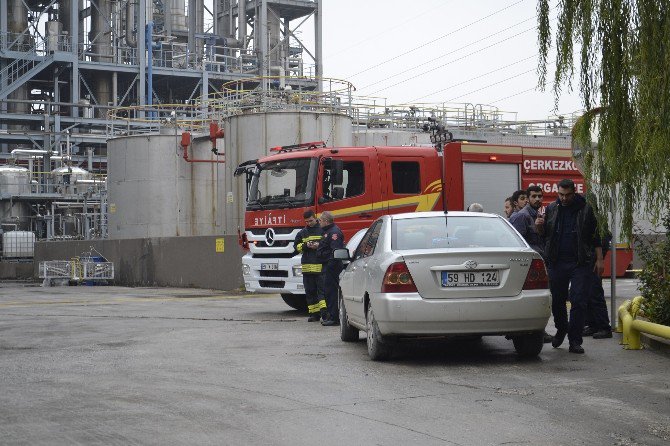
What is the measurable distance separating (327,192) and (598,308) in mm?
6042

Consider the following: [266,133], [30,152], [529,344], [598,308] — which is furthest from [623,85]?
[30,152]

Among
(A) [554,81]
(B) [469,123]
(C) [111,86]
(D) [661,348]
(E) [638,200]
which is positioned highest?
(C) [111,86]

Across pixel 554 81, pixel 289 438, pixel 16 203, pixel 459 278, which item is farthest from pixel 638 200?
pixel 16 203

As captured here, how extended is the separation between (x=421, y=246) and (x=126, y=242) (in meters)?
25.2

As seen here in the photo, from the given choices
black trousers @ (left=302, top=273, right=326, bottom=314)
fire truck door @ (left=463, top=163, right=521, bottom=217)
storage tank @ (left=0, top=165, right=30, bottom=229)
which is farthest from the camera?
storage tank @ (left=0, top=165, right=30, bottom=229)

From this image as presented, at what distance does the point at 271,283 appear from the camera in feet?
57.9

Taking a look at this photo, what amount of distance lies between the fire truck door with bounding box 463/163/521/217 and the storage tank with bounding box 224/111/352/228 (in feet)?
35.9

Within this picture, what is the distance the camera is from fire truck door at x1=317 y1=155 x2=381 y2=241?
1733cm

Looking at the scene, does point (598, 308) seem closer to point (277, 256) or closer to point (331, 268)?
point (331, 268)

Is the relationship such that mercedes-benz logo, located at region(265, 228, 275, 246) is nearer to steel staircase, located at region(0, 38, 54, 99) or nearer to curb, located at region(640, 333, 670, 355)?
curb, located at region(640, 333, 670, 355)

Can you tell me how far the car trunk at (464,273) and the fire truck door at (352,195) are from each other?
726 cm

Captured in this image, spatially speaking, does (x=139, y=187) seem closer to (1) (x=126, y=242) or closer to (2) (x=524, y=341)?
(1) (x=126, y=242)

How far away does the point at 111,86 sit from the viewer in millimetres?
62344

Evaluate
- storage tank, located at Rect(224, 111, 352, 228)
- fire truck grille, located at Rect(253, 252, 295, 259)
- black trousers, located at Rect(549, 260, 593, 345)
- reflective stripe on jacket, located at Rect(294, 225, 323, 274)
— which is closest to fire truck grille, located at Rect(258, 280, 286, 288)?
fire truck grille, located at Rect(253, 252, 295, 259)
